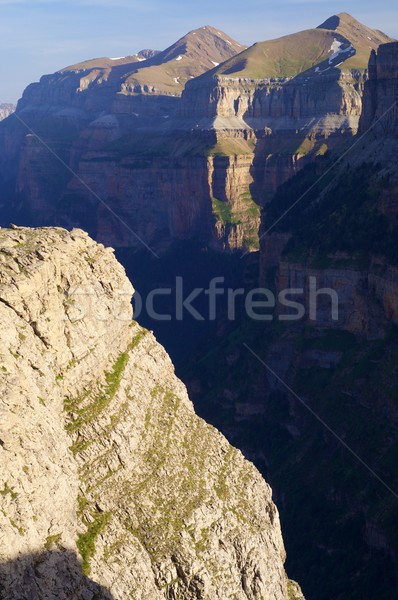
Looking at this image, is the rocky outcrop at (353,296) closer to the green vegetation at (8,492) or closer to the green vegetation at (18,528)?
the green vegetation at (8,492)

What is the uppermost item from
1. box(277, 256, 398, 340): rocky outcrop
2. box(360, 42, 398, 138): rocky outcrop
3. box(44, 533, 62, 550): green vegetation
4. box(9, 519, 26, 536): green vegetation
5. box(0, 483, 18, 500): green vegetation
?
box(360, 42, 398, 138): rocky outcrop

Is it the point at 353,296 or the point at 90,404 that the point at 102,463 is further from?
the point at 353,296

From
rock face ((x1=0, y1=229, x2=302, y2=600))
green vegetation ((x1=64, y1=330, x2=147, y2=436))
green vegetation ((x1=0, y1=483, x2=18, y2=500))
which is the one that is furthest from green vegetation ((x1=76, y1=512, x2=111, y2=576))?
green vegetation ((x1=0, y1=483, x2=18, y2=500))

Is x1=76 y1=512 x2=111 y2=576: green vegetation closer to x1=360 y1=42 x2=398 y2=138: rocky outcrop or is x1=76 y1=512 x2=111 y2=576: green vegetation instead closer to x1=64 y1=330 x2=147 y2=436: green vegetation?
x1=64 y1=330 x2=147 y2=436: green vegetation

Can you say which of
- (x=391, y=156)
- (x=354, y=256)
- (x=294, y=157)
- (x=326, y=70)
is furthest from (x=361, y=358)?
(x=326, y=70)

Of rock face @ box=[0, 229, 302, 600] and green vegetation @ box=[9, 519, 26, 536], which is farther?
rock face @ box=[0, 229, 302, 600]

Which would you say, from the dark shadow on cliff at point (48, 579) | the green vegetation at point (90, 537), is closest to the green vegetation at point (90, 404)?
the green vegetation at point (90, 537)

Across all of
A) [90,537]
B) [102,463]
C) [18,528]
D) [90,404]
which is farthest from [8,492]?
[90,404]

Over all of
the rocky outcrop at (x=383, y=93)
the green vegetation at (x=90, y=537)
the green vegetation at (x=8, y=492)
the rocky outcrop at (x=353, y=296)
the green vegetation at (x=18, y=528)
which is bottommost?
the rocky outcrop at (x=353, y=296)
